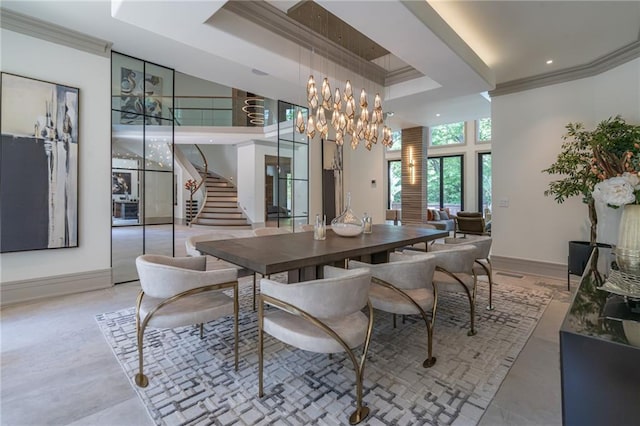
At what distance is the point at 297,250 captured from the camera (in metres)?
2.46

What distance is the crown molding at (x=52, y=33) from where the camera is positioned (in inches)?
125

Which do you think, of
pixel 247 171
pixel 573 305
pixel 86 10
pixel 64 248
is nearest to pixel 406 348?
pixel 573 305

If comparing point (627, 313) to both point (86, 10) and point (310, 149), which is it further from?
point (310, 149)

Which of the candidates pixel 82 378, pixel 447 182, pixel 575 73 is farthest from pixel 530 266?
pixel 447 182

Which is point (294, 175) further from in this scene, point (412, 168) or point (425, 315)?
point (425, 315)

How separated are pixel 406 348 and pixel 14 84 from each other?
469 centimetres

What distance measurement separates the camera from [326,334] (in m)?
1.68

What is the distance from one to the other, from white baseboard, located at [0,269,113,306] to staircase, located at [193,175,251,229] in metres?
6.72

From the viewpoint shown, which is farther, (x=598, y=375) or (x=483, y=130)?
(x=483, y=130)

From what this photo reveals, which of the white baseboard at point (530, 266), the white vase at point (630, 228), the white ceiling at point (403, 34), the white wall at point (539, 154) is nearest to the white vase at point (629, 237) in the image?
the white vase at point (630, 228)

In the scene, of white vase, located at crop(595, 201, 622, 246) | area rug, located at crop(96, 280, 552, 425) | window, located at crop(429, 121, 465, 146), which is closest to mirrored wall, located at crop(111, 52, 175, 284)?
area rug, located at crop(96, 280, 552, 425)

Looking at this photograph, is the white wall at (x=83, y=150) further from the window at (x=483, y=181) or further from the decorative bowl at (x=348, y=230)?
the window at (x=483, y=181)

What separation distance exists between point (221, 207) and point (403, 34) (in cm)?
968

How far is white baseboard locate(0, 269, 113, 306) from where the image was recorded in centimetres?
328
